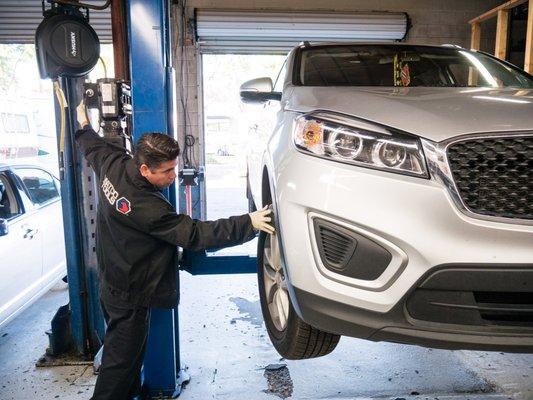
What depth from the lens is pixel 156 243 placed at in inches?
83.9

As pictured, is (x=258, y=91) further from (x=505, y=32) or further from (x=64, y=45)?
(x=505, y=32)

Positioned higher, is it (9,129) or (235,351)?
(9,129)

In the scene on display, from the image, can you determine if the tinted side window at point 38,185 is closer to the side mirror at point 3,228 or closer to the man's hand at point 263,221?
the side mirror at point 3,228

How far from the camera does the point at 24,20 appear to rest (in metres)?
6.12

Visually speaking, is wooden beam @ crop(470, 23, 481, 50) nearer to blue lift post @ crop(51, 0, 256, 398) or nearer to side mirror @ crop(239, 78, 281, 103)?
side mirror @ crop(239, 78, 281, 103)

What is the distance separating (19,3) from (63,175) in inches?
169

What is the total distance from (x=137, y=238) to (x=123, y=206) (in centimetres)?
A: 18

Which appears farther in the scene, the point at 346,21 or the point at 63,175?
the point at 346,21

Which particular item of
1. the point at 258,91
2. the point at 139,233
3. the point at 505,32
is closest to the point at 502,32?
the point at 505,32

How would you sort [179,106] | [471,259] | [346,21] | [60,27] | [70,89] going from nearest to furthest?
[471,259] < [60,27] < [70,89] < [346,21] < [179,106]

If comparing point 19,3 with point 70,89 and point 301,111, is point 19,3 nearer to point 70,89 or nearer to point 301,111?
point 70,89

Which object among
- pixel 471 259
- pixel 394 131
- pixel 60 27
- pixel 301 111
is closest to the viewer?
pixel 471 259

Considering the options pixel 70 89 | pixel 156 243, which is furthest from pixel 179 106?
pixel 156 243

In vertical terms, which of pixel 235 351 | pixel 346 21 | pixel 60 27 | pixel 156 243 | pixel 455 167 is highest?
pixel 346 21
